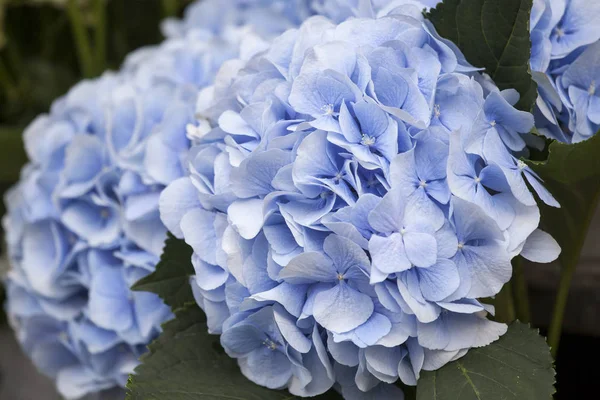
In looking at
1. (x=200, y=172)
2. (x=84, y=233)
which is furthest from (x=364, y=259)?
(x=84, y=233)

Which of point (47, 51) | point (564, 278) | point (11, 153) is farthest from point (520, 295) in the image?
point (47, 51)

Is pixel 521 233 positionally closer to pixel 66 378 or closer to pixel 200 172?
pixel 200 172

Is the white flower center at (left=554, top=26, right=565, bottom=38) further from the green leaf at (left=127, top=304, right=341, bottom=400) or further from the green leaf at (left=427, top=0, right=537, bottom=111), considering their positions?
the green leaf at (left=127, top=304, right=341, bottom=400)

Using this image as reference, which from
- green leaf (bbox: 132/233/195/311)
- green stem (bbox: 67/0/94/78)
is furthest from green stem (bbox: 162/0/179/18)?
green leaf (bbox: 132/233/195/311)

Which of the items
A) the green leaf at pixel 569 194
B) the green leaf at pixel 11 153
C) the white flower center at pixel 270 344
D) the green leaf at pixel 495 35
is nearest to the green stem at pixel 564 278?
the green leaf at pixel 569 194

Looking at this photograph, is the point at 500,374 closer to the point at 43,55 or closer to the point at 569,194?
the point at 569,194

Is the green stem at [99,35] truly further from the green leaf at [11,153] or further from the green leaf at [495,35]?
the green leaf at [495,35]
